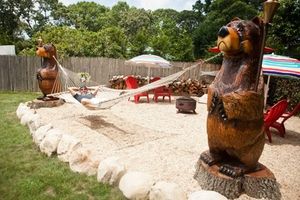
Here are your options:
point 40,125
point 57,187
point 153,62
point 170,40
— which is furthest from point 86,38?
point 57,187

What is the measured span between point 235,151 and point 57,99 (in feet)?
18.3

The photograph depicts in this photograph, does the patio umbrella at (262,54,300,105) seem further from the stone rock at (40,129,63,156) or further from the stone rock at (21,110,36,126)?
the stone rock at (21,110,36,126)

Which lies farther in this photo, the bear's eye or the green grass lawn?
the green grass lawn

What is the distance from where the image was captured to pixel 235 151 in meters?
2.90

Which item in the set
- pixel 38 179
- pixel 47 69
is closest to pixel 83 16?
pixel 47 69

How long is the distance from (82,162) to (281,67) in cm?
410

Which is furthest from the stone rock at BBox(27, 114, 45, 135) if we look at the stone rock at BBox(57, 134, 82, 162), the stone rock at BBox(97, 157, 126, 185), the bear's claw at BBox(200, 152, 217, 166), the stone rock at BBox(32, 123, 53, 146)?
the bear's claw at BBox(200, 152, 217, 166)

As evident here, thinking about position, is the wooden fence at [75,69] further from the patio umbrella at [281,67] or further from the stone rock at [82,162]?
the stone rock at [82,162]

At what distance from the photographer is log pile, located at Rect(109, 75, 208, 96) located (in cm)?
1161

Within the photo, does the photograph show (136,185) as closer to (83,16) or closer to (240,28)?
(240,28)

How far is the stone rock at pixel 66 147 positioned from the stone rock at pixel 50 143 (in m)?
0.11

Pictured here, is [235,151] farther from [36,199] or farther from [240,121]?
[36,199]

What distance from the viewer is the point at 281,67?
5598 millimetres

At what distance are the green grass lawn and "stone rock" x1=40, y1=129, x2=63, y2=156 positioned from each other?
9 cm
